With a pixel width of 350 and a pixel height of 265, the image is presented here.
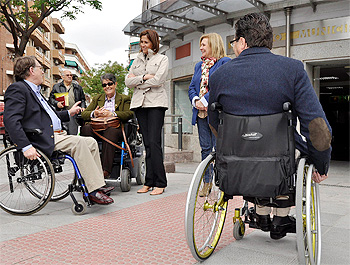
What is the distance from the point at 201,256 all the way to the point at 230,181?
0.60m

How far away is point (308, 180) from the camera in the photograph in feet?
7.68

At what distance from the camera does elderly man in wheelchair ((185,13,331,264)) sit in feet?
7.84

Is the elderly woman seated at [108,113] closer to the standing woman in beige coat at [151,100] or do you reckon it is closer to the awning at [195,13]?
the standing woman in beige coat at [151,100]

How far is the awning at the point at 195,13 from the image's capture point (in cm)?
987

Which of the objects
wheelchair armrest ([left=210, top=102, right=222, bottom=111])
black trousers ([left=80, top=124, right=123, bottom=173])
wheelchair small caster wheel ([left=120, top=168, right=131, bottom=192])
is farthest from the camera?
wheelchair small caster wheel ([left=120, top=168, right=131, bottom=192])

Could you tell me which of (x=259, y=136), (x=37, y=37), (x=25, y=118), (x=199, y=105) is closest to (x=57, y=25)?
(x=37, y=37)

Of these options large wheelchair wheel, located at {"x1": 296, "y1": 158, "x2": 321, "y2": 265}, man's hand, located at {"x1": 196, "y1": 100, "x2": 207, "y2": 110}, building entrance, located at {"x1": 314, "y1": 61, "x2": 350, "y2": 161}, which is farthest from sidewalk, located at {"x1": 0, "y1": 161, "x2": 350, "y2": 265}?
A: building entrance, located at {"x1": 314, "y1": 61, "x2": 350, "y2": 161}

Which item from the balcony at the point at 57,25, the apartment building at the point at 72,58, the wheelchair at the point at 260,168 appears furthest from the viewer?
the apartment building at the point at 72,58

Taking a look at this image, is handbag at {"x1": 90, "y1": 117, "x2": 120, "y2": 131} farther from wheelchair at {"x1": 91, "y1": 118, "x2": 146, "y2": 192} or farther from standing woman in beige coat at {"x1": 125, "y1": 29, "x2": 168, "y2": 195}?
standing woman in beige coat at {"x1": 125, "y1": 29, "x2": 168, "y2": 195}

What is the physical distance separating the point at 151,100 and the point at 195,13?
6.81 m

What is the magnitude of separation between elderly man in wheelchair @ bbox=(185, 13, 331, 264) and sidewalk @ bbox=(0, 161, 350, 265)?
413mm

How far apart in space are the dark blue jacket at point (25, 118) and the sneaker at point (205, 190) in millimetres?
1818

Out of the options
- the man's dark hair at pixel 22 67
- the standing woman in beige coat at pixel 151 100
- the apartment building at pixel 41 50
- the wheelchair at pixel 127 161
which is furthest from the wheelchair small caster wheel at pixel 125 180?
the apartment building at pixel 41 50

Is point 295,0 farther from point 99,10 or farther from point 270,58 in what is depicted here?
point 99,10
